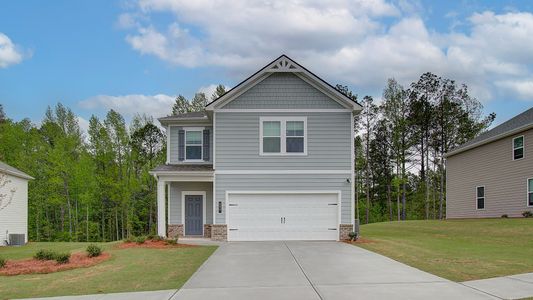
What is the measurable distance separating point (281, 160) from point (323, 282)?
1193 cm

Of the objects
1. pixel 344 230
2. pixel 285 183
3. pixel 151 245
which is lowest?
pixel 151 245

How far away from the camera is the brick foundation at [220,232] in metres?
22.6

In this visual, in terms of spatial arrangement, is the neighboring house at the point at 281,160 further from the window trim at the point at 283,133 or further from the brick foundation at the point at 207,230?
the brick foundation at the point at 207,230

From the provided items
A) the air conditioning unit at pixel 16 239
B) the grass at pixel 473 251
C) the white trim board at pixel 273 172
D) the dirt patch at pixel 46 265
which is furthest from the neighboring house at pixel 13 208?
the grass at pixel 473 251

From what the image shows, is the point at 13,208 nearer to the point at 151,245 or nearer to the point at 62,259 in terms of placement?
the point at 151,245

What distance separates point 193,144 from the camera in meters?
25.6

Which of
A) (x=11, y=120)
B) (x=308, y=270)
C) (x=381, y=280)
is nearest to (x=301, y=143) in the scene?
(x=308, y=270)

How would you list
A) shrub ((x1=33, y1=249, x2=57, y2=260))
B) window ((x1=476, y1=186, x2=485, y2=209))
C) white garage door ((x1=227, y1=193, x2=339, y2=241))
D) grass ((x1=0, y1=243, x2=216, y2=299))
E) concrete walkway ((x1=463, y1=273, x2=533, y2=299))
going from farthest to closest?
1. window ((x1=476, y1=186, x2=485, y2=209))
2. white garage door ((x1=227, y1=193, x2=339, y2=241))
3. shrub ((x1=33, y1=249, x2=57, y2=260))
4. grass ((x1=0, y1=243, x2=216, y2=299))
5. concrete walkway ((x1=463, y1=273, x2=533, y2=299))

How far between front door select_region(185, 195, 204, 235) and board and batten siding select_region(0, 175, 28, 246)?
29.5 feet

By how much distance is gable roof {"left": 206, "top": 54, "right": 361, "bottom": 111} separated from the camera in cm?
2284

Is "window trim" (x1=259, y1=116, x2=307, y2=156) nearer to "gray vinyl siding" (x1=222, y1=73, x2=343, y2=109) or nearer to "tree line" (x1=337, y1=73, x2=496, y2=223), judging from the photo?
"gray vinyl siding" (x1=222, y1=73, x2=343, y2=109)

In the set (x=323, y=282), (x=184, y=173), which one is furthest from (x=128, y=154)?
(x=323, y=282)

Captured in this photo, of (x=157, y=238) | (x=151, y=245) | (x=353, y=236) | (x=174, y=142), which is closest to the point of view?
(x=151, y=245)

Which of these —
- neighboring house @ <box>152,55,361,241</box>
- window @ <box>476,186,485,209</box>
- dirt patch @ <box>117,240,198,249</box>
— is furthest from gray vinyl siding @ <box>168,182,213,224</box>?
window @ <box>476,186,485,209</box>
